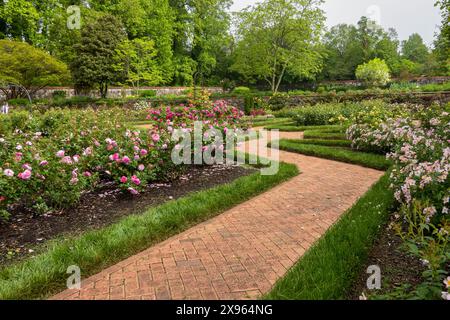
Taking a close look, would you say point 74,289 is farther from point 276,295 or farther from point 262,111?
point 262,111

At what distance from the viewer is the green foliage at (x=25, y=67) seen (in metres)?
18.8

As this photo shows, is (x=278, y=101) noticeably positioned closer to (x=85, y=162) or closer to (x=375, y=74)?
(x=375, y=74)

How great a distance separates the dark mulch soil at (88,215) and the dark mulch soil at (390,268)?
2586mm

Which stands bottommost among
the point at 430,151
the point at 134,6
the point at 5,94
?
the point at 430,151

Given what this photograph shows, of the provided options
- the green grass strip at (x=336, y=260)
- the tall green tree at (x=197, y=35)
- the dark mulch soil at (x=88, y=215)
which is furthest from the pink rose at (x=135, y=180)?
the tall green tree at (x=197, y=35)

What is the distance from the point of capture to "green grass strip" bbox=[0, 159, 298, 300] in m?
2.43

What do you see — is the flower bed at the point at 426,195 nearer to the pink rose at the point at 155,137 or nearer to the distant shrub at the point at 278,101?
the pink rose at the point at 155,137

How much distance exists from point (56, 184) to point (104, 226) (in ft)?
2.93

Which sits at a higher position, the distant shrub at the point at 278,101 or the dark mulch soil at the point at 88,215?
the distant shrub at the point at 278,101

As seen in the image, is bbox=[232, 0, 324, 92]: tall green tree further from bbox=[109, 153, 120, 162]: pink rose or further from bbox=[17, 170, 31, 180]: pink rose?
bbox=[17, 170, 31, 180]: pink rose

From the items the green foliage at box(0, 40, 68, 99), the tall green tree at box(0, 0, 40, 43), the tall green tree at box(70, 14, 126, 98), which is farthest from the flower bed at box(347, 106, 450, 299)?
the tall green tree at box(0, 0, 40, 43)

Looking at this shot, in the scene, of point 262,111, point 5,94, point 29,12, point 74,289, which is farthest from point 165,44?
point 74,289

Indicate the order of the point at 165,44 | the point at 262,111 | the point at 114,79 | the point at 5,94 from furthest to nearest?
1. the point at 165,44
2. the point at 114,79
3. the point at 5,94
4. the point at 262,111

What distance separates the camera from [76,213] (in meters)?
3.87
